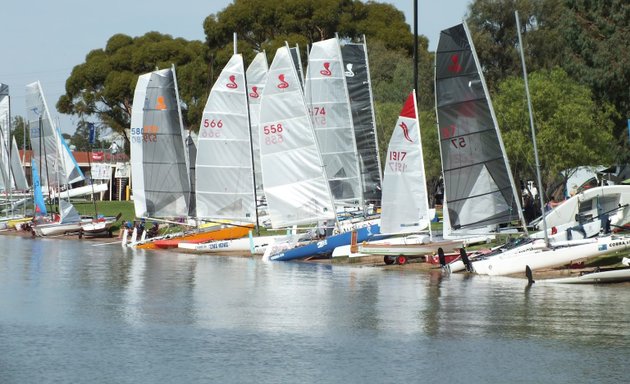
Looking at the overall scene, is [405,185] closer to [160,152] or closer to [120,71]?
[160,152]

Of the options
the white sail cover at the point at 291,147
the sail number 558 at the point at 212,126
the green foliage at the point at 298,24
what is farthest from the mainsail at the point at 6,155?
the white sail cover at the point at 291,147

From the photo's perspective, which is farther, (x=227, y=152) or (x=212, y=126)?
(x=227, y=152)

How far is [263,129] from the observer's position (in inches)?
1639

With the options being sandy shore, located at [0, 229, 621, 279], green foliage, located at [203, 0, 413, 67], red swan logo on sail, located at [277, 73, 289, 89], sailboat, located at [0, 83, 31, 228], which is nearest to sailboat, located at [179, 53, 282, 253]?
sandy shore, located at [0, 229, 621, 279]

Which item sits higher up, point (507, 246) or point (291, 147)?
point (291, 147)

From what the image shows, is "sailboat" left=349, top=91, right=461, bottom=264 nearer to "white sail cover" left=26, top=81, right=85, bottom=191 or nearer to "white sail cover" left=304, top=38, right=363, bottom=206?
"white sail cover" left=304, top=38, right=363, bottom=206

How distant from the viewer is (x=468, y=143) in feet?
112

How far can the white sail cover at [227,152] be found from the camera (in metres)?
45.2

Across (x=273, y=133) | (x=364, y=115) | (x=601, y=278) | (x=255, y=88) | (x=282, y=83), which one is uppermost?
(x=255, y=88)

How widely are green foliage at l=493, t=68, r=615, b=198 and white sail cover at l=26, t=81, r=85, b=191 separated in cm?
2526

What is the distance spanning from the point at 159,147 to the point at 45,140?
18796 mm

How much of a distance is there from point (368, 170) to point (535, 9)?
22.5 metres

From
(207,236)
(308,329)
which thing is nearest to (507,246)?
(308,329)

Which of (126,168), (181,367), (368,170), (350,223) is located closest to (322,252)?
(350,223)
